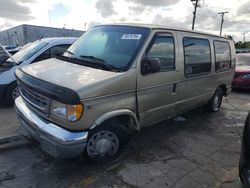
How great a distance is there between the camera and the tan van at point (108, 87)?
3.06m

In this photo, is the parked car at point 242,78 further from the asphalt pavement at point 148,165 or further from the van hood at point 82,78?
the van hood at point 82,78

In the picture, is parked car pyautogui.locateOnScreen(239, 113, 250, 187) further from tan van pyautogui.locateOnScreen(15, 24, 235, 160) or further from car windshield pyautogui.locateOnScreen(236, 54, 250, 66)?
car windshield pyautogui.locateOnScreen(236, 54, 250, 66)

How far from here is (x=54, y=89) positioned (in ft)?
9.87

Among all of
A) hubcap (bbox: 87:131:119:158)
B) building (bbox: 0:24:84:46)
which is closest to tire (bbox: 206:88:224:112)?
hubcap (bbox: 87:131:119:158)

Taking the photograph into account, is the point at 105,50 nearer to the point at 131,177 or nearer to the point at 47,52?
the point at 131,177

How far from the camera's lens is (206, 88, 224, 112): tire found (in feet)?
20.8

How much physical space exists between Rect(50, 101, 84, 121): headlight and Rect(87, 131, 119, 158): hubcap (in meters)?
0.51

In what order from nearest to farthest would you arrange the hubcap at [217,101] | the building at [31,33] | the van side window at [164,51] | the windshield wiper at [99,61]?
the windshield wiper at [99,61] < the van side window at [164,51] < the hubcap at [217,101] < the building at [31,33]

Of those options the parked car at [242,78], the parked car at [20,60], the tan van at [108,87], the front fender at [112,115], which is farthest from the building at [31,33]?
the front fender at [112,115]

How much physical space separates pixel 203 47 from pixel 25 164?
414 centimetres

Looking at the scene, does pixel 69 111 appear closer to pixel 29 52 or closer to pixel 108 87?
pixel 108 87

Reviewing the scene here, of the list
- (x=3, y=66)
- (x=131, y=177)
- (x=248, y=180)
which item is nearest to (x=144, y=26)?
(x=131, y=177)

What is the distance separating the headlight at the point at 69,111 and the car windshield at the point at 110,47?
2.75 ft

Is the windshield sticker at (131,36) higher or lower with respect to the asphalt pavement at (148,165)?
higher
